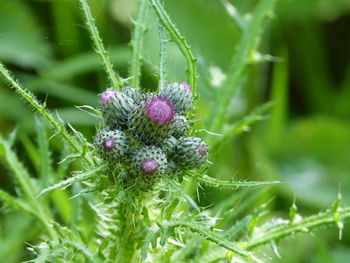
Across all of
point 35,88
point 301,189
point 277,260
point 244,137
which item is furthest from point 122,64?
point 277,260

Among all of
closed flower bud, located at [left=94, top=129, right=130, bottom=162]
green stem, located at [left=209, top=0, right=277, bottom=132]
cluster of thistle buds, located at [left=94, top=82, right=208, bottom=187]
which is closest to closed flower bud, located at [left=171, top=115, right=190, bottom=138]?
cluster of thistle buds, located at [left=94, top=82, right=208, bottom=187]

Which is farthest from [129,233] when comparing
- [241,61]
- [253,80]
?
[253,80]

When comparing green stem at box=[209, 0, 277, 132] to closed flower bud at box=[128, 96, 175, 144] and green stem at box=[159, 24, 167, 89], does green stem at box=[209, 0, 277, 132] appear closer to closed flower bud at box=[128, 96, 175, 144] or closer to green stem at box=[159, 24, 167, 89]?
green stem at box=[159, 24, 167, 89]

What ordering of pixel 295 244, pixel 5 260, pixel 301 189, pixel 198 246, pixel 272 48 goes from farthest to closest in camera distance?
pixel 272 48 < pixel 301 189 < pixel 295 244 < pixel 5 260 < pixel 198 246

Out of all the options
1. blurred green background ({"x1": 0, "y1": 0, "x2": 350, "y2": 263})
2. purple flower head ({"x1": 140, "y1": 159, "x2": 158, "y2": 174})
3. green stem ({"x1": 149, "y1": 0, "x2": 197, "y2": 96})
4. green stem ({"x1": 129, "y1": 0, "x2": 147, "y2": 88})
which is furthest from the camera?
blurred green background ({"x1": 0, "y1": 0, "x2": 350, "y2": 263})

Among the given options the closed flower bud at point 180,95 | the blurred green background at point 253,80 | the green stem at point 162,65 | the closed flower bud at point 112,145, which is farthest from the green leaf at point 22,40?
the closed flower bud at point 112,145

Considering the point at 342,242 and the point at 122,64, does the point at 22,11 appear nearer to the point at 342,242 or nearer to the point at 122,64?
the point at 122,64

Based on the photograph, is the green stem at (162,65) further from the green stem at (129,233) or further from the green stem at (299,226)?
the green stem at (299,226)
